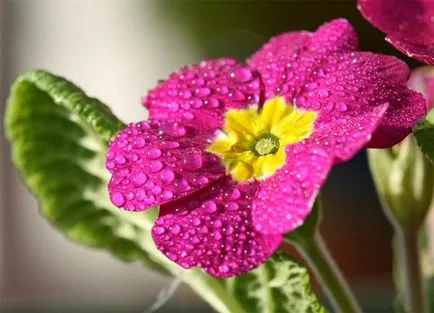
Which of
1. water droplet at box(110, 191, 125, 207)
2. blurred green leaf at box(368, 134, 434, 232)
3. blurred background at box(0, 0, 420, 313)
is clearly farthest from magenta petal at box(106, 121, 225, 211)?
blurred background at box(0, 0, 420, 313)

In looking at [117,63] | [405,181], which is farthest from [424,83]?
[117,63]

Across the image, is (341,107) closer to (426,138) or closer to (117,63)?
(426,138)

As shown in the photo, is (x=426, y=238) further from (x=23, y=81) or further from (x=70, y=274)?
(x=70, y=274)

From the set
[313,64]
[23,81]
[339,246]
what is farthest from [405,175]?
[339,246]

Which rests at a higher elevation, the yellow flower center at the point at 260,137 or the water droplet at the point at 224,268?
the yellow flower center at the point at 260,137

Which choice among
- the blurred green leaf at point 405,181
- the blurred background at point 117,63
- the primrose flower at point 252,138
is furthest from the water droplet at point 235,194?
the blurred background at point 117,63

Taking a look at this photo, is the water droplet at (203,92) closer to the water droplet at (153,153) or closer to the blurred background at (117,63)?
the water droplet at (153,153)
